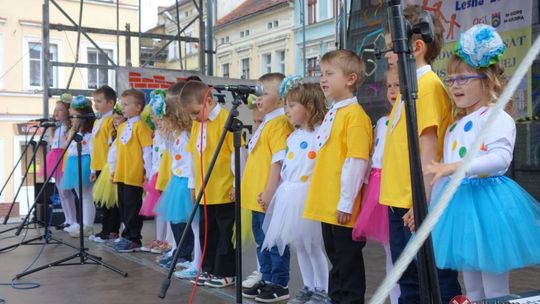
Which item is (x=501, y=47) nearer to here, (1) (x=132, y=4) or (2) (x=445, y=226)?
(2) (x=445, y=226)

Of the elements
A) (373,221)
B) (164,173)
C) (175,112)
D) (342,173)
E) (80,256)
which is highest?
(175,112)

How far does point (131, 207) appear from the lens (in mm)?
6219

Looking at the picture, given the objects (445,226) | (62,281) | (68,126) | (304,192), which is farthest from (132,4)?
(445,226)

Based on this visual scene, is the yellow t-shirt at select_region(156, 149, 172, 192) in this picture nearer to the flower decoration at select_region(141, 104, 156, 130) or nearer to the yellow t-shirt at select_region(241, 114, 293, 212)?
the flower decoration at select_region(141, 104, 156, 130)

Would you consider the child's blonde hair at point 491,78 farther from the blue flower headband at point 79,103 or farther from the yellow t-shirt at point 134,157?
the blue flower headband at point 79,103

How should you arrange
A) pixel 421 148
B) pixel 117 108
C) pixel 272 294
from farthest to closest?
1. pixel 117 108
2. pixel 272 294
3. pixel 421 148

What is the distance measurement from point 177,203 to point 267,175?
1.17 metres

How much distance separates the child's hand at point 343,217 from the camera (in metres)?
3.29

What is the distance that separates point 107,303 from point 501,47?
10.5 ft

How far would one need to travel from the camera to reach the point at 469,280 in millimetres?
2664

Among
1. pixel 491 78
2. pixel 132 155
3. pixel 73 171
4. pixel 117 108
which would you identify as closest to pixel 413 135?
pixel 491 78

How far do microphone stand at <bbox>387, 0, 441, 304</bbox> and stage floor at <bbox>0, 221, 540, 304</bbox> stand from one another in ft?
8.11

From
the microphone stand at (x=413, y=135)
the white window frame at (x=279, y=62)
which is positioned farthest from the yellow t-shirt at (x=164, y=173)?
the white window frame at (x=279, y=62)

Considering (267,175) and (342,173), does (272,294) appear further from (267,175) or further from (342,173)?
(342,173)
